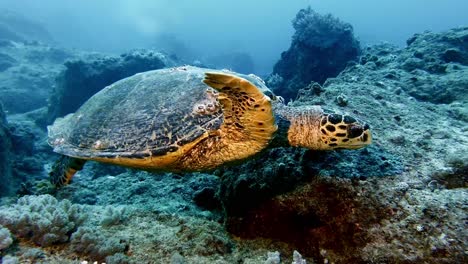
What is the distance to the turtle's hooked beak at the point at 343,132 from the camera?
2.24 m

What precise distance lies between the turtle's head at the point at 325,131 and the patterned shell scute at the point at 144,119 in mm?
707

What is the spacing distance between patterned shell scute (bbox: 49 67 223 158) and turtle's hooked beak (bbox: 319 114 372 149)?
919 millimetres

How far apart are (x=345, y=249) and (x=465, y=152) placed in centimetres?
148

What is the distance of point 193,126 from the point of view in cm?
261

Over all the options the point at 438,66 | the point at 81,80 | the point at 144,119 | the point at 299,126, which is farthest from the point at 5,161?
the point at 438,66

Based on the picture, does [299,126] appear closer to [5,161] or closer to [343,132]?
[343,132]

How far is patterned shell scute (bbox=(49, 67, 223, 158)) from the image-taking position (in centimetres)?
262

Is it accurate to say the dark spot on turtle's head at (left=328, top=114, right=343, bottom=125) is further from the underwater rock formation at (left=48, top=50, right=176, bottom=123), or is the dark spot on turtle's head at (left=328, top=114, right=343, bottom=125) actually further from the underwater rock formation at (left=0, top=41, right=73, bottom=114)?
the underwater rock formation at (left=0, top=41, right=73, bottom=114)

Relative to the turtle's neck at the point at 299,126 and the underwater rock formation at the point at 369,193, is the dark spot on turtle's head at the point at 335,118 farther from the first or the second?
the underwater rock formation at the point at 369,193

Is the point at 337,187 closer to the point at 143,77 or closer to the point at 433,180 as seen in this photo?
the point at 433,180

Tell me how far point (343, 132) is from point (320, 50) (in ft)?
25.1

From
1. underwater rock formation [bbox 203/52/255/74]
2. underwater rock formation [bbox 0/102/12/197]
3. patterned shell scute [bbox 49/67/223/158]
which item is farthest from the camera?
underwater rock formation [bbox 203/52/255/74]

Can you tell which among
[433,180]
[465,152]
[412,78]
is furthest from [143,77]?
[412,78]

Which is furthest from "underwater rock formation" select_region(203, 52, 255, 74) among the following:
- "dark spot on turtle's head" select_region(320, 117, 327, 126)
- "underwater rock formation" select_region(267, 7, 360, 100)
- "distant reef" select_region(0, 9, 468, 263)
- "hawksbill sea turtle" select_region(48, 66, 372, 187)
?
"dark spot on turtle's head" select_region(320, 117, 327, 126)
